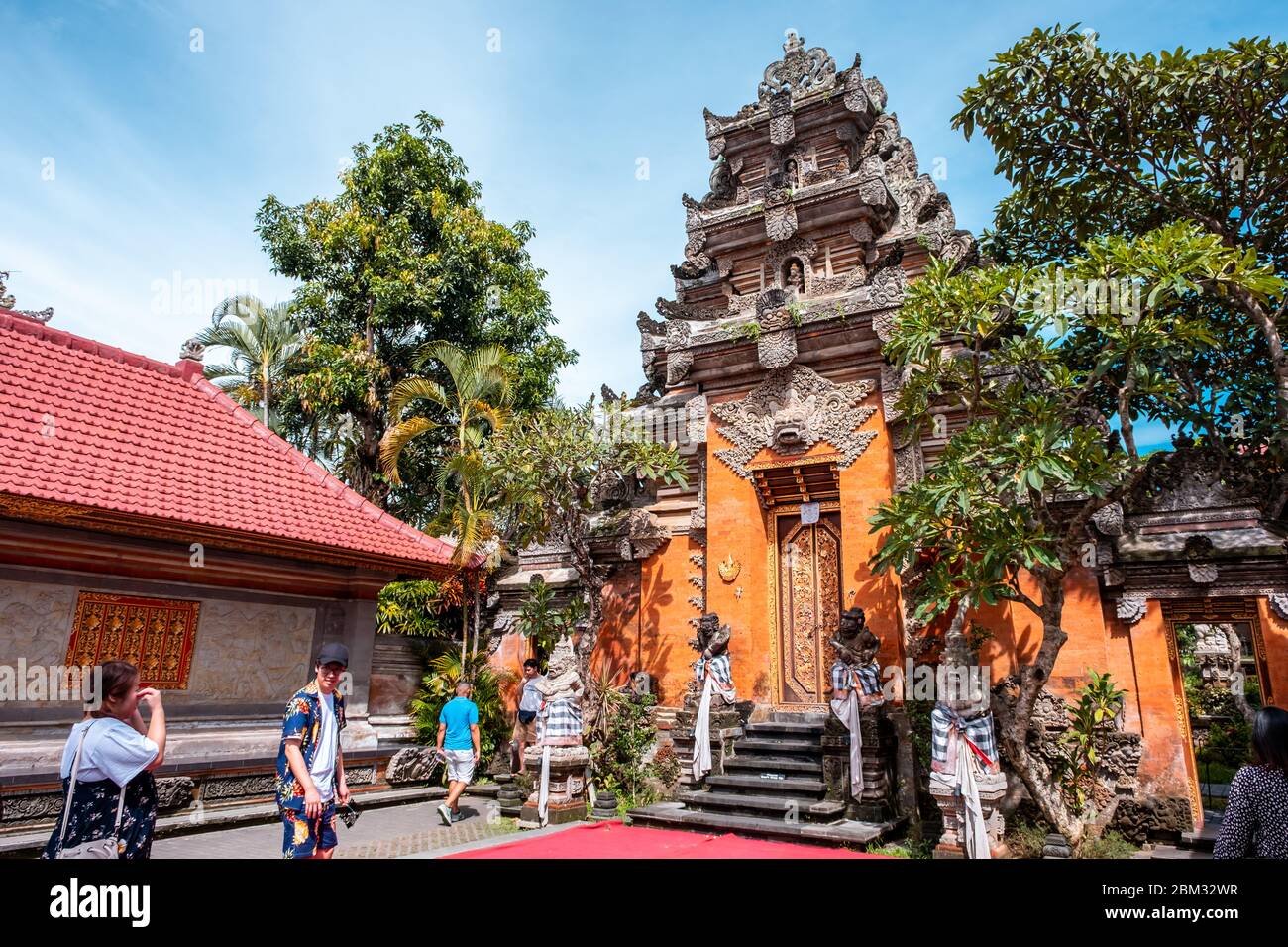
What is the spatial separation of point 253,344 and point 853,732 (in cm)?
1541

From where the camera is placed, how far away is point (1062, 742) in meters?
8.00

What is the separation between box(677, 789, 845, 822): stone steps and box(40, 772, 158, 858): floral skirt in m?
5.69

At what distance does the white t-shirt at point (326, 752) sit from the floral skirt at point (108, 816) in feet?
2.69

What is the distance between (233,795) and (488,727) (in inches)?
147

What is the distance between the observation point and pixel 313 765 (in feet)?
14.6

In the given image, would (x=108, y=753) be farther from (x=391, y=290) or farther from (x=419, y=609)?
(x=391, y=290)

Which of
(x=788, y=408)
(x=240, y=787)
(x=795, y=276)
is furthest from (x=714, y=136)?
(x=240, y=787)

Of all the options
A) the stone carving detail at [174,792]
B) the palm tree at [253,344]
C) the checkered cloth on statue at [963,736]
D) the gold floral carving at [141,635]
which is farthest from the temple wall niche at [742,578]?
the palm tree at [253,344]

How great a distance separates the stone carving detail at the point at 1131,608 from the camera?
821 cm

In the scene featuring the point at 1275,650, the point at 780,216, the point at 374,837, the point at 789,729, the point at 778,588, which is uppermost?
the point at 780,216

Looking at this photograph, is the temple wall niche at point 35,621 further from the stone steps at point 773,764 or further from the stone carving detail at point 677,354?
the stone carving detail at point 677,354

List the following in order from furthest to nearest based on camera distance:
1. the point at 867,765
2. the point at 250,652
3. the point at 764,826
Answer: the point at 250,652
the point at 867,765
the point at 764,826
